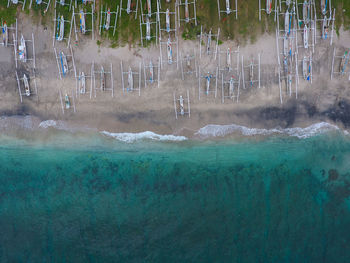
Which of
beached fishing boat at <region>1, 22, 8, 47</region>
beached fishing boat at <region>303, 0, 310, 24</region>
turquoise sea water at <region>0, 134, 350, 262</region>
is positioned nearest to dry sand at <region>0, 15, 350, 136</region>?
beached fishing boat at <region>1, 22, 8, 47</region>

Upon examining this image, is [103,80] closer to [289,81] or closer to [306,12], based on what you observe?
[289,81]

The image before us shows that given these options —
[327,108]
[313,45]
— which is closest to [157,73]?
[313,45]

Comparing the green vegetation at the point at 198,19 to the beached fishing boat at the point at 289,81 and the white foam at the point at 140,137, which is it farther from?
the white foam at the point at 140,137

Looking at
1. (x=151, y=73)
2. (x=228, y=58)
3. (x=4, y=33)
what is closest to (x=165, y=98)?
(x=151, y=73)

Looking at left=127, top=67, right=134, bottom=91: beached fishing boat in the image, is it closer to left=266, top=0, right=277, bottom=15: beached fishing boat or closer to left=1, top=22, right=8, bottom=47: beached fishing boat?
left=1, top=22, right=8, bottom=47: beached fishing boat

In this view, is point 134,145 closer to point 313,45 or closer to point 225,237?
point 225,237
